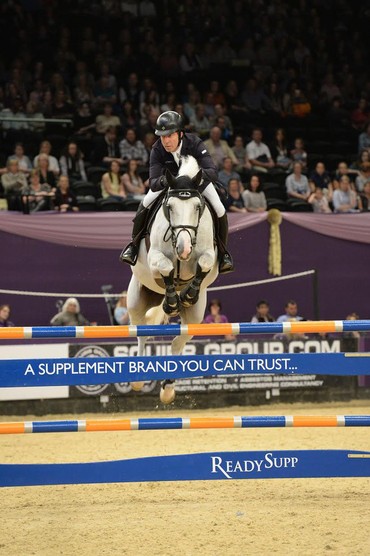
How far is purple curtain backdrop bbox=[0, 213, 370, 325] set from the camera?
12539 millimetres

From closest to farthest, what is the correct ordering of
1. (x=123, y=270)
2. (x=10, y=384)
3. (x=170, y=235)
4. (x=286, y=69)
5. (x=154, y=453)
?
(x=10, y=384)
(x=170, y=235)
(x=154, y=453)
(x=123, y=270)
(x=286, y=69)

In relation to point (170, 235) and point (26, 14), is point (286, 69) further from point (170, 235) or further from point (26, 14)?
point (170, 235)

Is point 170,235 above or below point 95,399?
above

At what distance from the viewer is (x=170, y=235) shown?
673cm

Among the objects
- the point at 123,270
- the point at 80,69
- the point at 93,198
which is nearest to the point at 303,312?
the point at 123,270

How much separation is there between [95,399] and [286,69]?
29.3 feet

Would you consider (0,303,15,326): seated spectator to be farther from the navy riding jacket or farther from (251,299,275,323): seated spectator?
the navy riding jacket

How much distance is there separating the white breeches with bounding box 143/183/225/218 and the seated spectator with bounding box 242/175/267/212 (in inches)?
256

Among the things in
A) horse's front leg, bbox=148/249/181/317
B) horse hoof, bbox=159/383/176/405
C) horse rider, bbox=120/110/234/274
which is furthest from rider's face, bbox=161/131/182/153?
horse hoof, bbox=159/383/176/405

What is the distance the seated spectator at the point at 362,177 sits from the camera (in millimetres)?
15070

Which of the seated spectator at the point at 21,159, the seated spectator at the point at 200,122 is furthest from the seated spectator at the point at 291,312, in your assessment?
the seated spectator at the point at 21,159

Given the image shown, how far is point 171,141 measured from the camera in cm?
689

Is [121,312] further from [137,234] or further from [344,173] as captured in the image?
[137,234]

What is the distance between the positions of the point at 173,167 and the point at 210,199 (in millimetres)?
417
